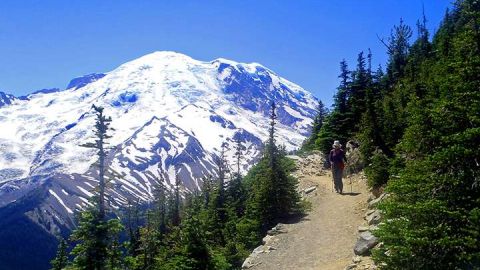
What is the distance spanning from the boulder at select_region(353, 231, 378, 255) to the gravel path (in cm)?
61

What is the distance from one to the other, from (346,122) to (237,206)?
13.6 meters

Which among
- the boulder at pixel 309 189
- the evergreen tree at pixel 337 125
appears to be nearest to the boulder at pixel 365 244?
the boulder at pixel 309 189

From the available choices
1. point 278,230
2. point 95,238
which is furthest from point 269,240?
point 95,238

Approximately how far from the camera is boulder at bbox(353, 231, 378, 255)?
604 inches

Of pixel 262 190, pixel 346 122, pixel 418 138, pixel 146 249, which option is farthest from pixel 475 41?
pixel 146 249

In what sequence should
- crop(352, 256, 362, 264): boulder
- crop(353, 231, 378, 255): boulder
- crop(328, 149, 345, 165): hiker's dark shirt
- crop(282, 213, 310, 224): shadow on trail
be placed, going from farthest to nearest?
crop(328, 149, 345, 165): hiker's dark shirt, crop(282, 213, 310, 224): shadow on trail, crop(353, 231, 378, 255): boulder, crop(352, 256, 362, 264): boulder

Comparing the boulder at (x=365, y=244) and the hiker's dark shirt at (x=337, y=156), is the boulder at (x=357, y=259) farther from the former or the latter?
the hiker's dark shirt at (x=337, y=156)

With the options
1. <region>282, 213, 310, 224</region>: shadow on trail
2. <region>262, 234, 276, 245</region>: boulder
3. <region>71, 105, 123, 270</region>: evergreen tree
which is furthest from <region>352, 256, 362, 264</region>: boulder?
<region>71, 105, 123, 270</region>: evergreen tree

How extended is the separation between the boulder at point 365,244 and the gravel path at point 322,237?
2.01ft

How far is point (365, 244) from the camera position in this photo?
15.6m

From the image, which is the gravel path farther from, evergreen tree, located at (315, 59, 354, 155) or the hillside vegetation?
evergreen tree, located at (315, 59, 354, 155)

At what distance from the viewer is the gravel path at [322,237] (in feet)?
57.4

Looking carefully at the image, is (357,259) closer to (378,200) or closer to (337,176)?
(378,200)

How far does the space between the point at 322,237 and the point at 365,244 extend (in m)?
4.72
